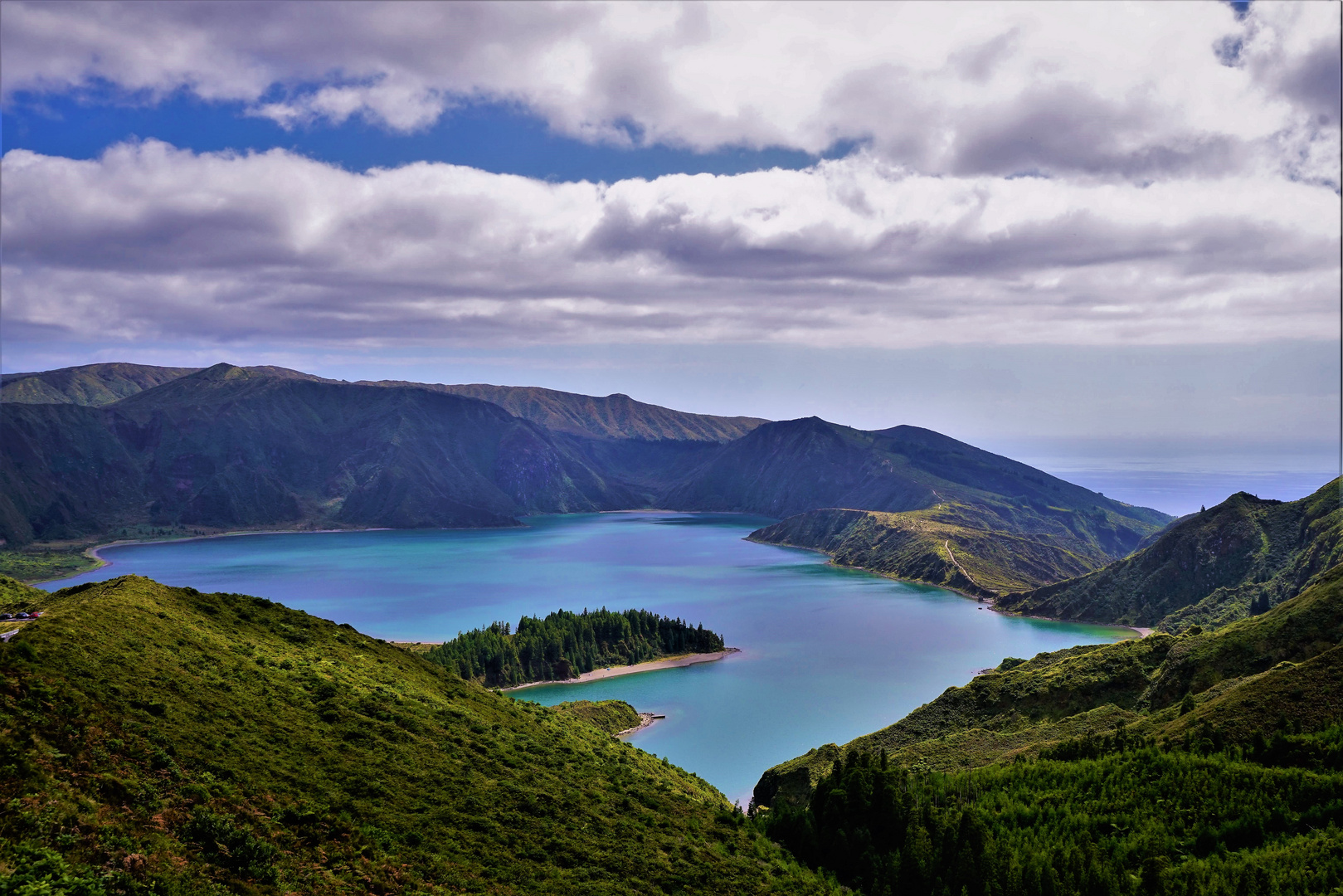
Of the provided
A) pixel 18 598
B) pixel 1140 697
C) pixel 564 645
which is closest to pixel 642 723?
pixel 564 645

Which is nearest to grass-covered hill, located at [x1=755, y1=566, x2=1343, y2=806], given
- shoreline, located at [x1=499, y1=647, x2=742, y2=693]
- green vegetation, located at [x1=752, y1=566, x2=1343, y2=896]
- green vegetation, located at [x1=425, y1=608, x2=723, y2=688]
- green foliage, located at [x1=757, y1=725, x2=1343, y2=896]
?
green vegetation, located at [x1=752, y1=566, x2=1343, y2=896]

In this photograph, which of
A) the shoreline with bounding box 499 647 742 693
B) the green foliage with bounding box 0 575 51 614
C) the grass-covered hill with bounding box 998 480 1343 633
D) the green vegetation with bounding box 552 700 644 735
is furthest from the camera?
the grass-covered hill with bounding box 998 480 1343 633

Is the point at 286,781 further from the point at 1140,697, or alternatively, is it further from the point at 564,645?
the point at 564,645

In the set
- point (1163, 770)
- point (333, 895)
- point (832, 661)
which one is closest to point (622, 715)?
point (832, 661)

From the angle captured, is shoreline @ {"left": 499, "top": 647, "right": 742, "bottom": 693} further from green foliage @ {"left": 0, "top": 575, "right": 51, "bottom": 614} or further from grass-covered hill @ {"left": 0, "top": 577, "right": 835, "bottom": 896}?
green foliage @ {"left": 0, "top": 575, "right": 51, "bottom": 614}

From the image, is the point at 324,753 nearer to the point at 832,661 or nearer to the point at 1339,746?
the point at 1339,746

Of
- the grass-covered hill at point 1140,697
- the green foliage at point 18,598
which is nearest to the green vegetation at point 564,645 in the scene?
the grass-covered hill at point 1140,697
